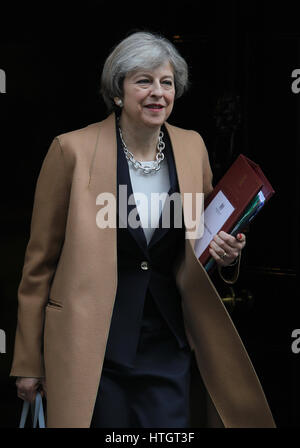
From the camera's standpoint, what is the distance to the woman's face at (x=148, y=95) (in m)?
2.55

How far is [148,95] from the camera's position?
2555 millimetres

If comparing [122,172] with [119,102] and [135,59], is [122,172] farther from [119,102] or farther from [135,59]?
[135,59]

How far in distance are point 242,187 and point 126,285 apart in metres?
0.49

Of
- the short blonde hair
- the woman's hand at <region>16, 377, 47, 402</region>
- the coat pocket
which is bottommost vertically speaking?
the woman's hand at <region>16, 377, 47, 402</region>

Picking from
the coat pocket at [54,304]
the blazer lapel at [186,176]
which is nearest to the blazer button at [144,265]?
the blazer lapel at [186,176]

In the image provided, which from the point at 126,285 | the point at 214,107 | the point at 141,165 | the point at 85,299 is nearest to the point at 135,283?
the point at 126,285

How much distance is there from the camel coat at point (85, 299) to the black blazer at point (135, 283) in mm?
51

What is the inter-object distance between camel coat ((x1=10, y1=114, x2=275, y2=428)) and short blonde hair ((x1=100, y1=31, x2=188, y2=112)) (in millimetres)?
127

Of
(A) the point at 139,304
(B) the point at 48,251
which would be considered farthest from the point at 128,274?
(B) the point at 48,251

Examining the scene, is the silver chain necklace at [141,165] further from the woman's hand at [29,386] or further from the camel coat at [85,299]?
the woman's hand at [29,386]

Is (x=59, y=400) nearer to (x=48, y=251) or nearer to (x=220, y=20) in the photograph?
(x=48, y=251)

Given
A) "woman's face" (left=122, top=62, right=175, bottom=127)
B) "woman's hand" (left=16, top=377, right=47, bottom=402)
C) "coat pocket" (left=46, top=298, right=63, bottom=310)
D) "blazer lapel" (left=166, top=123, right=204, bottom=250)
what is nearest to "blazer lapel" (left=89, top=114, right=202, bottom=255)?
"blazer lapel" (left=166, top=123, right=204, bottom=250)

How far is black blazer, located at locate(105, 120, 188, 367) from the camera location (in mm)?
2549

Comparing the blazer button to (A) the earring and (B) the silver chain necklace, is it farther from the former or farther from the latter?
(A) the earring
